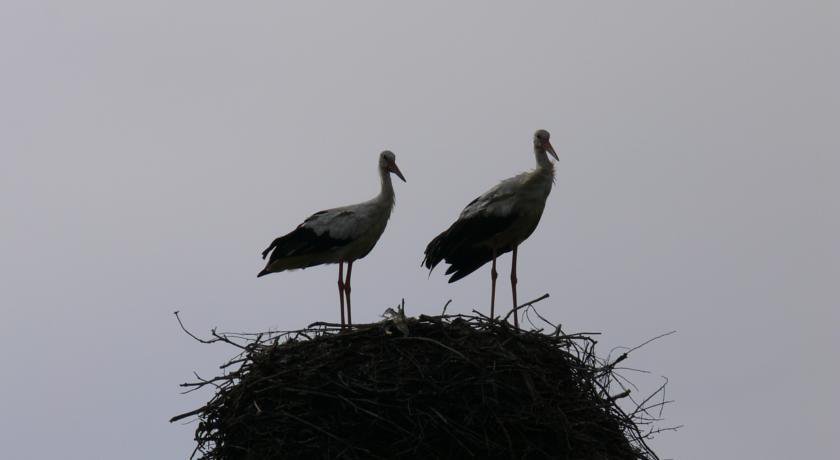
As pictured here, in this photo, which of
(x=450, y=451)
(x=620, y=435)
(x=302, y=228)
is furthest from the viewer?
(x=302, y=228)

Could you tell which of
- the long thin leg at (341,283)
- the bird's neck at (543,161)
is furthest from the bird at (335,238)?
the bird's neck at (543,161)

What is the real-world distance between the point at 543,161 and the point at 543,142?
0.62 ft

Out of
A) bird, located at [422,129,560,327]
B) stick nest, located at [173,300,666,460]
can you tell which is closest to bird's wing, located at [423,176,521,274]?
bird, located at [422,129,560,327]

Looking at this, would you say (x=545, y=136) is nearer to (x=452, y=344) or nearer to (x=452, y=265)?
(x=452, y=265)

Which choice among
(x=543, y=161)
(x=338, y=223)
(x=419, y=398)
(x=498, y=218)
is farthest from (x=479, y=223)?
(x=419, y=398)

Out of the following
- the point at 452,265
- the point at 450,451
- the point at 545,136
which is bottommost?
the point at 450,451

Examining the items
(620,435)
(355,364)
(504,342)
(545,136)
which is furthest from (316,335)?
(545,136)

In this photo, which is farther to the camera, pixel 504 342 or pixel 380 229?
pixel 380 229

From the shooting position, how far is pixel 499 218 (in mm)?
13016

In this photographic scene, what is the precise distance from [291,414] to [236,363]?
0.87m

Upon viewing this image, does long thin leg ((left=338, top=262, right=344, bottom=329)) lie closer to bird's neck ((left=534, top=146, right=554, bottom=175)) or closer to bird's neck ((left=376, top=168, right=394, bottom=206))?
bird's neck ((left=376, top=168, right=394, bottom=206))

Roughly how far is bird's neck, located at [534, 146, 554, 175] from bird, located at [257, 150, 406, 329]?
129 cm

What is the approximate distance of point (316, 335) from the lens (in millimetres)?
10469

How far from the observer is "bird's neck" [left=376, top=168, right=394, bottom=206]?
13484 millimetres
